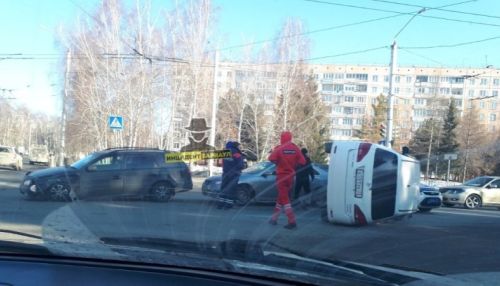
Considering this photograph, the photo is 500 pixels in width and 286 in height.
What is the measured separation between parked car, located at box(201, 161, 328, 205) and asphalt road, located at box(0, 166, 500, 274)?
25 cm

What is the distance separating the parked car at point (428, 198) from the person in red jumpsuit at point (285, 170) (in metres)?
5.07

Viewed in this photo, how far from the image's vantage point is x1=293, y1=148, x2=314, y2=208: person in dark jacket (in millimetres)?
9337

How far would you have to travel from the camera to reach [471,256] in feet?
23.8

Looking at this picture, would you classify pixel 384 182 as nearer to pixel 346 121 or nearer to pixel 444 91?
pixel 444 91

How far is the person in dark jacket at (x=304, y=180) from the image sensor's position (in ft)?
30.6

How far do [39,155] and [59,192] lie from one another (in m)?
5.38

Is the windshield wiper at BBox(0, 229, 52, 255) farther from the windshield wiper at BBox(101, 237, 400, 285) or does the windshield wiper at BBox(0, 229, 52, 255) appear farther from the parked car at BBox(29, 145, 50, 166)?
the parked car at BBox(29, 145, 50, 166)

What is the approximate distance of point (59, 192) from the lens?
9.26 m

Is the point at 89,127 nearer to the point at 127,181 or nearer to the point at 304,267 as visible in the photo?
the point at 127,181

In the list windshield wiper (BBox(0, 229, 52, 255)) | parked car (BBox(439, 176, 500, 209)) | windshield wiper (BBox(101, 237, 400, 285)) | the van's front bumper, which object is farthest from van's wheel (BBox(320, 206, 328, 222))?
the van's front bumper

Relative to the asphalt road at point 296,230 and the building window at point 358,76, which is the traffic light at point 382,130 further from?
the asphalt road at point 296,230

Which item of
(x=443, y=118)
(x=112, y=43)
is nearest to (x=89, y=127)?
(x=112, y=43)

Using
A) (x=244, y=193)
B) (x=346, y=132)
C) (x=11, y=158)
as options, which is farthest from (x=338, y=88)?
(x=11, y=158)

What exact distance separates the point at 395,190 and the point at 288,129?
295cm
